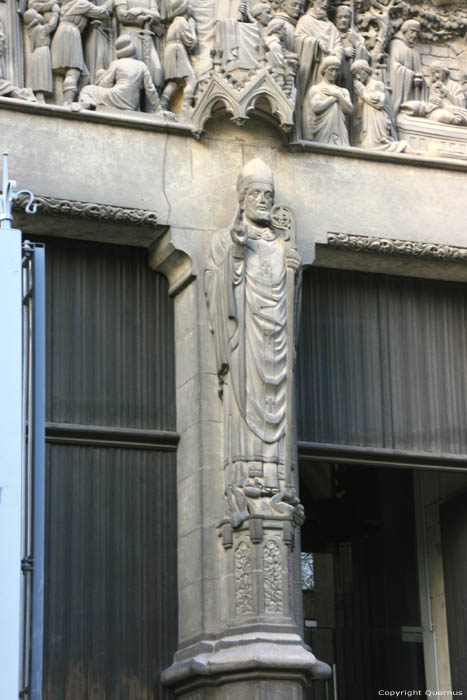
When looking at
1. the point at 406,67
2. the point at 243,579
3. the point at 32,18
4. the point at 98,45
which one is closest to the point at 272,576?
the point at 243,579

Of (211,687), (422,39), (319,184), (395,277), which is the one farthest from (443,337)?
(211,687)

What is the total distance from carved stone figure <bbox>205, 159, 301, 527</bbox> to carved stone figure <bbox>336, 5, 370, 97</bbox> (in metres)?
2.23

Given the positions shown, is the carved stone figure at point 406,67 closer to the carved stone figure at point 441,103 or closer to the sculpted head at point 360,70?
the carved stone figure at point 441,103

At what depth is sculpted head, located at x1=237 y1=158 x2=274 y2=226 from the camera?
1551 cm

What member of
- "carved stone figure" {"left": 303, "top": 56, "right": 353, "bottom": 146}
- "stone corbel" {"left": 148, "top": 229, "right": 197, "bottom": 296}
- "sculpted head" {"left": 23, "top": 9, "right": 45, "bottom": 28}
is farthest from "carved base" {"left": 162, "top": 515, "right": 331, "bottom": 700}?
"sculpted head" {"left": 23, "top": 9, "right": 45, "bottom": 28}

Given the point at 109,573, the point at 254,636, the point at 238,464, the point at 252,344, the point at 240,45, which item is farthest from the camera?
the point at 240,45

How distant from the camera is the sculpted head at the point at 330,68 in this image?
1691cm

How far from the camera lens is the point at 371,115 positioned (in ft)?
56.2

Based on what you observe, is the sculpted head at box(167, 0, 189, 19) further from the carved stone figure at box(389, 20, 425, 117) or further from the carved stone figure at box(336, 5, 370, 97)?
the carved stone figure at box(389, 20, 425, 117)

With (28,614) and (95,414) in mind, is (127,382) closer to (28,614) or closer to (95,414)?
(95,414)

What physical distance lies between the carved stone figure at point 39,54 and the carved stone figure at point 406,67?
378cm

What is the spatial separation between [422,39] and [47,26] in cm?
436

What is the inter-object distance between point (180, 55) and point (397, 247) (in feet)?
9.62

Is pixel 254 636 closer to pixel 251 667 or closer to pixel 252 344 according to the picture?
pixel 251 667
